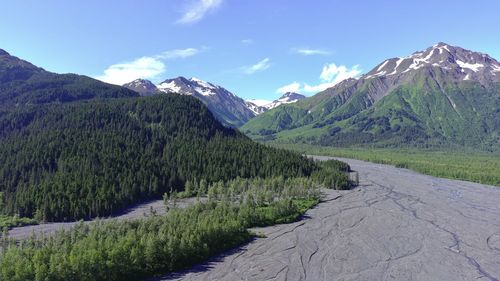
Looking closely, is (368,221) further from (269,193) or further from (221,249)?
(221,249)

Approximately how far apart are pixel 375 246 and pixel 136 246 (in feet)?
187

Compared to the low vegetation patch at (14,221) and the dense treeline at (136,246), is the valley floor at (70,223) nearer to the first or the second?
the low vegetation patch at (14,221)

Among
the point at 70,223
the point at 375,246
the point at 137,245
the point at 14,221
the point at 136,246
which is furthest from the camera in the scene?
the point at 70,223

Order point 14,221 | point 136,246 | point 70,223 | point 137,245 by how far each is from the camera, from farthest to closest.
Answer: point 70,223
point 14,221
point 136,246
point 137,245

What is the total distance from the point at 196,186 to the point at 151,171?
22.1m

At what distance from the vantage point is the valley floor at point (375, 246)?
86.6m

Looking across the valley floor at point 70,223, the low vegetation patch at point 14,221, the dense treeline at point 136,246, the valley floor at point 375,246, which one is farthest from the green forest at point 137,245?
the low vegetation patch at point 14,221

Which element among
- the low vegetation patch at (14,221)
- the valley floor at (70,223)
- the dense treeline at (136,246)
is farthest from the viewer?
the low vegetation patch at (14,221)

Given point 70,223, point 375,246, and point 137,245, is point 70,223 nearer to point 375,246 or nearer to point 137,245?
point 137,245

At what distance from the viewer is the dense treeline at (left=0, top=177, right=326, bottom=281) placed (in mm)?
72062

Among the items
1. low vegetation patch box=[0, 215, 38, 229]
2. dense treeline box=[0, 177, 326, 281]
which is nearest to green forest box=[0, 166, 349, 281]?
dense treeline box=[0, 177, 326, 281]

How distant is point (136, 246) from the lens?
273 feet

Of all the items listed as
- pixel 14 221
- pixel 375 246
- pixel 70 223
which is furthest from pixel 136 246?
pixel 14 221

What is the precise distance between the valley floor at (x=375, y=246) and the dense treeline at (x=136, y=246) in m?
4.10
